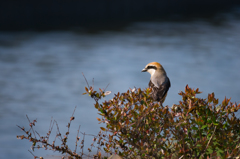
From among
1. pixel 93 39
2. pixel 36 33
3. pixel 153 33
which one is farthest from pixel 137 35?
pixel 36 33

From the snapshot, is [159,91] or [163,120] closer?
[163,120]

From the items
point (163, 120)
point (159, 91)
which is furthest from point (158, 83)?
point (163, 120)

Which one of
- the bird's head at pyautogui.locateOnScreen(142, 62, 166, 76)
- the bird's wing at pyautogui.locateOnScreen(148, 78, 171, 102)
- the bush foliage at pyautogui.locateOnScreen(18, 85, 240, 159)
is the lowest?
the bush foliage at pyautogui.locateOnScreen(18, 85, 240, 159)

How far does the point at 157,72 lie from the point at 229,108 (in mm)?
949

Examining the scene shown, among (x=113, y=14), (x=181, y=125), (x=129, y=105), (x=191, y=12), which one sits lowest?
(x=181, y=125)

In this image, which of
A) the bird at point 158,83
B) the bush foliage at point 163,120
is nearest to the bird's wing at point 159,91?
the bird at point 158,83

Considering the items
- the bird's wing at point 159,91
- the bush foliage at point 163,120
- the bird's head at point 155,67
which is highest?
the bird's head at point 155,67

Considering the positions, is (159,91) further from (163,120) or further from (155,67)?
(163,120)

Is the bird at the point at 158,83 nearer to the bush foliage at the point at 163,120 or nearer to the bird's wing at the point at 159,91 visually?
the bird's wing at the point at 159,91

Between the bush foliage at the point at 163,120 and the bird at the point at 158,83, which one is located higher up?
the bird at the point at 158,83

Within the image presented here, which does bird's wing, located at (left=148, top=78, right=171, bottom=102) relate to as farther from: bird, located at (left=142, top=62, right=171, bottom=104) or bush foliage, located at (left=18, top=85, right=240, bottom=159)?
bush foliage, located at (left=18, top=85, right=240, bottom=159)

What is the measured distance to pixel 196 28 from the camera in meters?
15.8

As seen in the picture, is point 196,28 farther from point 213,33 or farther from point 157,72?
point 157,72

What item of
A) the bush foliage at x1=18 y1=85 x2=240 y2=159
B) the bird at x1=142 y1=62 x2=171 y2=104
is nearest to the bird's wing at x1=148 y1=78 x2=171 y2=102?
the bird at x1=142 y1=62 x2=171 y2=104
